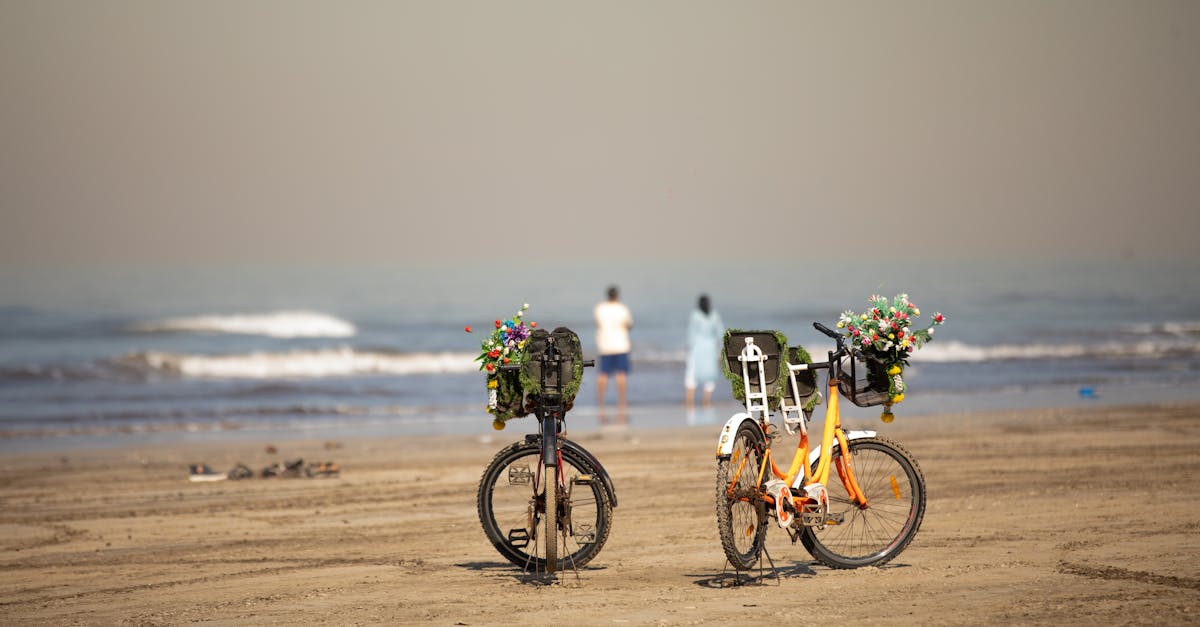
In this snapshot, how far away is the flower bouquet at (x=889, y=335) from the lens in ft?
23.2

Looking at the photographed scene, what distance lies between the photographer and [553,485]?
22.9ft

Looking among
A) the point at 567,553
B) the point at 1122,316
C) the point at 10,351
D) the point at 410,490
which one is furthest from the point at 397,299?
the point at 567,553

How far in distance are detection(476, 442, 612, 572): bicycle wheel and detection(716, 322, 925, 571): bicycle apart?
2.44 feet

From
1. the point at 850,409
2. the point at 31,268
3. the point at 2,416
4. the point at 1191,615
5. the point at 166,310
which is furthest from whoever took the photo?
the point at 31,268

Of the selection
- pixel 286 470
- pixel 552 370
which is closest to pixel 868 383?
pixel 552 370

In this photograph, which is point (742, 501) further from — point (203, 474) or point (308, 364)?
point (308, 364)

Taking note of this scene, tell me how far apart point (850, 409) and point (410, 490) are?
8639mm

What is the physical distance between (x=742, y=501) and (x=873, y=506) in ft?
3.08

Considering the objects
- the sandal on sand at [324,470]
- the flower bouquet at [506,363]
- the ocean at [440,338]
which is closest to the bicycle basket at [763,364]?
the flower bouquet at [506,363]

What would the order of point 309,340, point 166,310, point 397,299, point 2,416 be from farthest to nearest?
1. point 397,299
2. point 166,310
3. point 309,340
4. point 2,416

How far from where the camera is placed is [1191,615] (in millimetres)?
5871

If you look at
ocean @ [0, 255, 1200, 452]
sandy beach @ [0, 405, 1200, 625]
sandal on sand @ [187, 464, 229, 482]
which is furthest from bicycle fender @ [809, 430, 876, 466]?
sandal on sand @ [187, 464, 229, 482]

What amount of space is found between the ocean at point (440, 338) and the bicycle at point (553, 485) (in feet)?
11.4

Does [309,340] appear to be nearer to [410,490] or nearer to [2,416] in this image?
[2,416]
